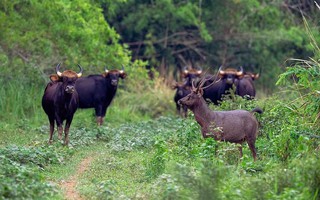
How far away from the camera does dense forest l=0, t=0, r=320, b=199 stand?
1030 cm

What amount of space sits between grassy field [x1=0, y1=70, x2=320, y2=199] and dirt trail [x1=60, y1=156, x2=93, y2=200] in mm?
15

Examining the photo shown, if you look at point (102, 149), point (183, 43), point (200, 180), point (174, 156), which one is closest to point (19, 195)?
point (200, 180)

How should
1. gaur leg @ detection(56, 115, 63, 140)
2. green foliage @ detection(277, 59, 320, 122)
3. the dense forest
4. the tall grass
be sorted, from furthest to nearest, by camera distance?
the tall grass → gaur leg @ detection(56, 115, 63, 140) → green foliage @ detection(277, 59, 320, 122) → the dense forest

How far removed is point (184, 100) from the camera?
47.8ft

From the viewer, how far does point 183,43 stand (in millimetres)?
32688

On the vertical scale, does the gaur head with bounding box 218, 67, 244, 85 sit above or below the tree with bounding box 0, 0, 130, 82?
below

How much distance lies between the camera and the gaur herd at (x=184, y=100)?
1414 centimetres

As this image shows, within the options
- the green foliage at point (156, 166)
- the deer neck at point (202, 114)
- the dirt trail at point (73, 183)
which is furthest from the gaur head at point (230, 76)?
the green foliage at point (156, 166)

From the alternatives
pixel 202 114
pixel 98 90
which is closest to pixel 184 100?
pixel 202 114

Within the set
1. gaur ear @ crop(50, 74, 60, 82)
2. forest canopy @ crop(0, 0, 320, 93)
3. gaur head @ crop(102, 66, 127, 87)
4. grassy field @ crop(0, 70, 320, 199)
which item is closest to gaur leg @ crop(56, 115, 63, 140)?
grassy field @ crop(0, 70, 320, 199)

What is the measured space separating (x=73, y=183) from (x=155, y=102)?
14763 mm

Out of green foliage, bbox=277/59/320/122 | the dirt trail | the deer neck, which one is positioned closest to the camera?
the dirt trail

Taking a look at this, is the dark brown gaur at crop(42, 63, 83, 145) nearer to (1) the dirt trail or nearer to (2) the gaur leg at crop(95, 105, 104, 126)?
(1) the dirt trail

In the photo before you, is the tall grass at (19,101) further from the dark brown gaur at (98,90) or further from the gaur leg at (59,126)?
the gaur leg at (59,126)
